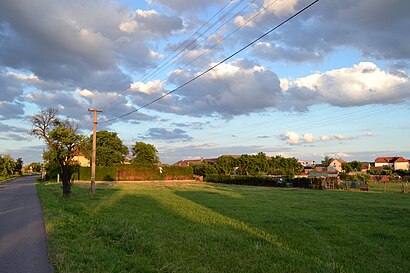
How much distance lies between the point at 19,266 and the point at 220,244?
14.2 feet

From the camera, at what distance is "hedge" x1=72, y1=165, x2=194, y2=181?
2401 inches

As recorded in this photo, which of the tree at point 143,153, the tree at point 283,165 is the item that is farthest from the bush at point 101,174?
the tree at point 283,165

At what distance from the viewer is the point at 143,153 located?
95.2 m

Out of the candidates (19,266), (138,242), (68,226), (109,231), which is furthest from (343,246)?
(68,226)

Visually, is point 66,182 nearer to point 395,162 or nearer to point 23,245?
point 23,245

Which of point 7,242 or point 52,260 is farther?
point 7,242

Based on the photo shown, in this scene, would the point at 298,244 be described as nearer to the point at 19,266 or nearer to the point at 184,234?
the point at 184,234

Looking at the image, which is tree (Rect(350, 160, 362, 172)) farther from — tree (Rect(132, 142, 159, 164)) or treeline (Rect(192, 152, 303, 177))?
tree (Rect(132, 142, 159, 164))

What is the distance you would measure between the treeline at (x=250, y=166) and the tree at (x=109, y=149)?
1857 cm

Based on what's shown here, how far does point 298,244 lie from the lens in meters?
9.06

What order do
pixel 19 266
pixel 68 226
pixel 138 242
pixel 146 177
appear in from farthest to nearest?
pixel 146 177 < pixel 68 226 < pixel 138 242 < pixel 19 266

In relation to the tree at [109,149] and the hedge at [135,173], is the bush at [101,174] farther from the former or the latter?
the tree at [109,149]

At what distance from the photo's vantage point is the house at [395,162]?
5766 inches

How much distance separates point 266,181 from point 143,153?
4931 centimetres
